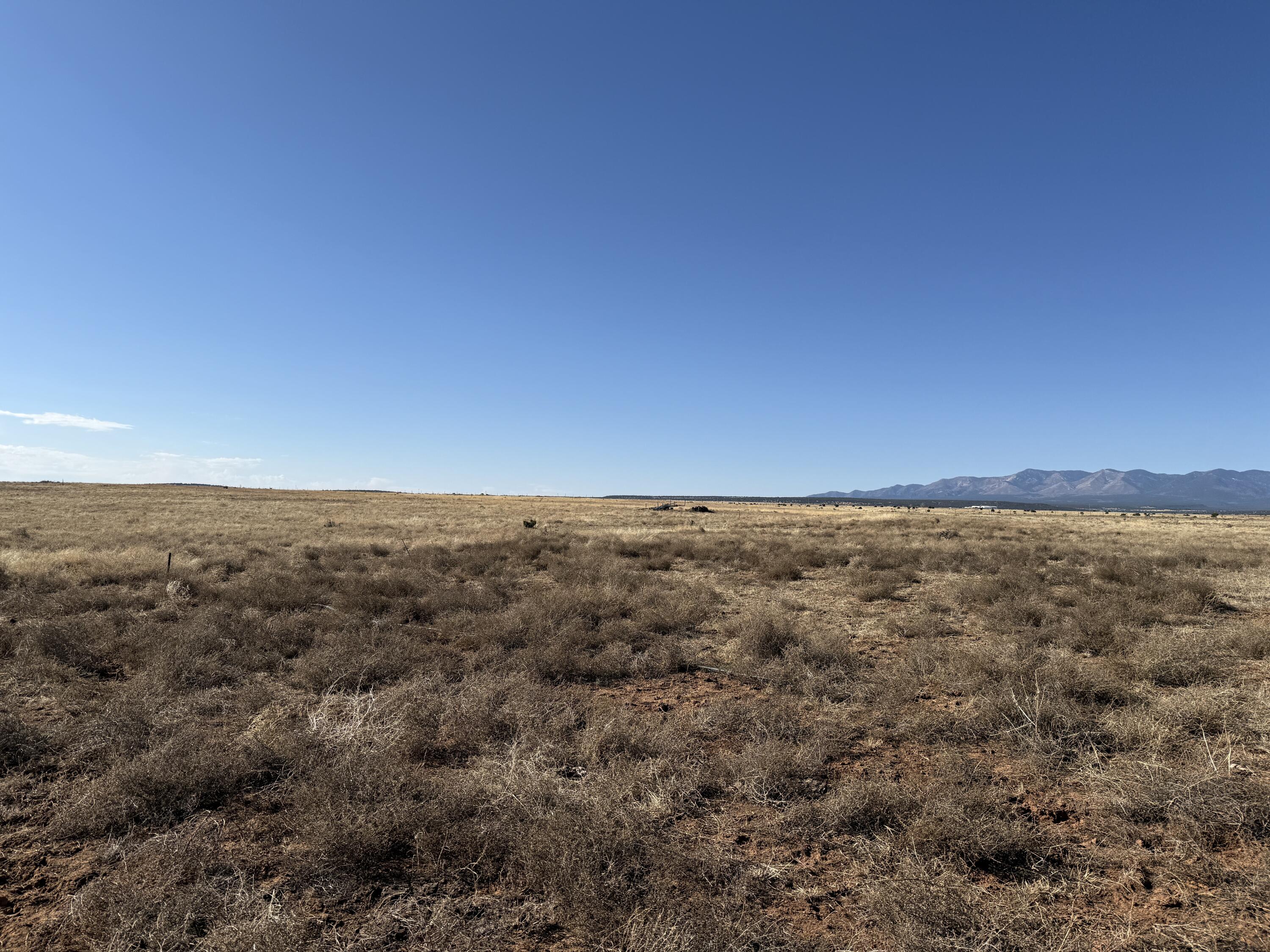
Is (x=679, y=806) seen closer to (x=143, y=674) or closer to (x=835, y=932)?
(x=835, y=932)

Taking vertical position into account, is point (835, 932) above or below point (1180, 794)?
below

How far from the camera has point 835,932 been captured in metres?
3.43

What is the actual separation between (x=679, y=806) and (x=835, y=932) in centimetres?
152

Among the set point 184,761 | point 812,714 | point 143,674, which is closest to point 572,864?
point 184,761

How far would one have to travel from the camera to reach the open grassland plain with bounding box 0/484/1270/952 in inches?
136

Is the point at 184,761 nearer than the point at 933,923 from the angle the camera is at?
No

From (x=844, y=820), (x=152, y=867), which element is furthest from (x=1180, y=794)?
(x=152, y=867)

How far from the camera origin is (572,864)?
3.72 meters

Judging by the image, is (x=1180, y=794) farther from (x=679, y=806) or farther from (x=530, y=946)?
(x=530, y=946)

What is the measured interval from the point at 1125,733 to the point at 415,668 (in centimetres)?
816

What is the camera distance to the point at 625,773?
509 centimetres

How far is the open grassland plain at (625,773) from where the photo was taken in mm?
3449

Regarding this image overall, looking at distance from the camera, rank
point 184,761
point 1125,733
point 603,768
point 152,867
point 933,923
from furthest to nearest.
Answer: point 1125,733
point 603,768
point 184,761
point 152,867
point 933,923

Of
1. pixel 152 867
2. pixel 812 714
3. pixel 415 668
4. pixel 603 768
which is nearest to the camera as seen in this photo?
pixel 152 867
